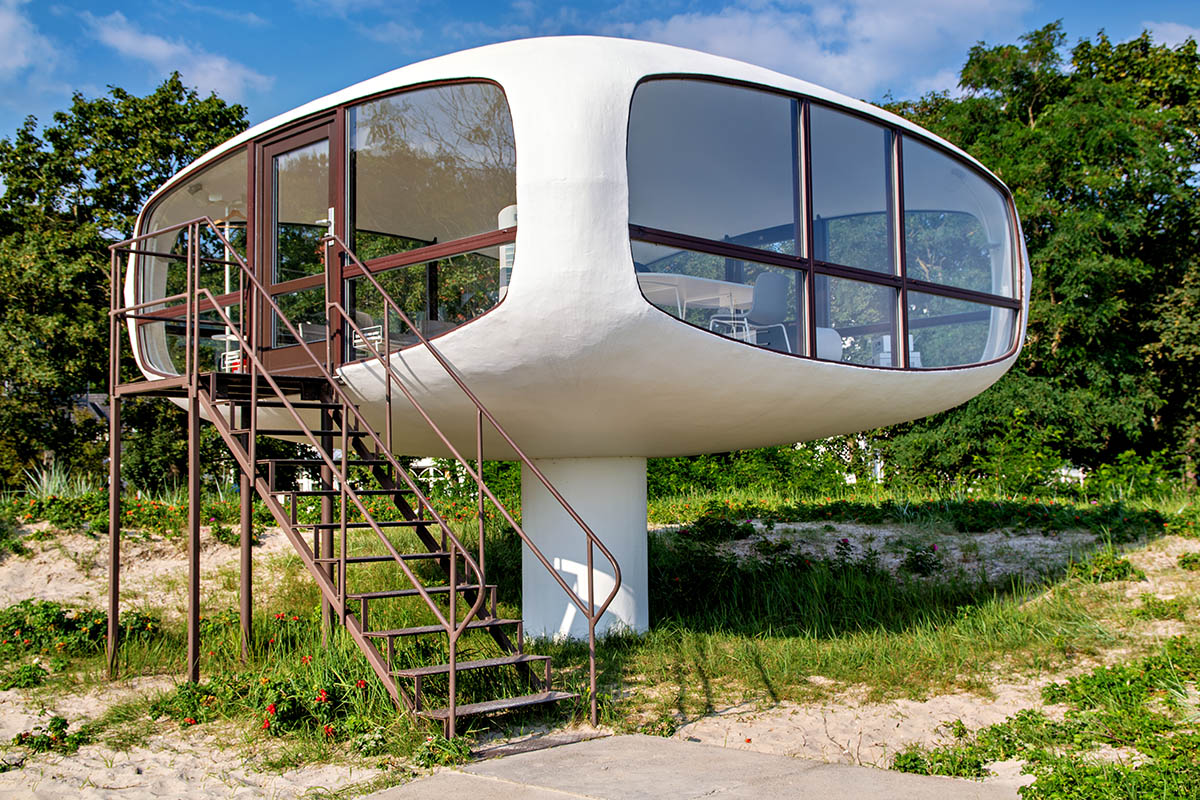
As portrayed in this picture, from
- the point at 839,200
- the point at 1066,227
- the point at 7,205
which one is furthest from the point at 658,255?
the point at 7,205

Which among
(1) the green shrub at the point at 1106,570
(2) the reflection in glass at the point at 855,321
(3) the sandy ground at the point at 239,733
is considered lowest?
(3) the sandy ground at the point at 239,733

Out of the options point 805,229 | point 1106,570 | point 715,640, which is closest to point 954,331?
point 805,229

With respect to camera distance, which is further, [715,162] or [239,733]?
[715,162]

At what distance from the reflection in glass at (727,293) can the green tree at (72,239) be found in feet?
47.7

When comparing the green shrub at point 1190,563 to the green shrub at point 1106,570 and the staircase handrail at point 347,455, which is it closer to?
the green shrub at point 1106,570

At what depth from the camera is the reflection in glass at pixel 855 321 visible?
26.5ft

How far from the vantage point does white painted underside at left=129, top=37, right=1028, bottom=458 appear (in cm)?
653

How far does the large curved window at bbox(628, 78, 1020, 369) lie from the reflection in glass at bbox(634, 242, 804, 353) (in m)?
0.01

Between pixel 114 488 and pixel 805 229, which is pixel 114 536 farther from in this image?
pixel 805 229

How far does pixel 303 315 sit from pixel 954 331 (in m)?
5.40

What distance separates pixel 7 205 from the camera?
2031 centimetres

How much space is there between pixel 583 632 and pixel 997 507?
7.22 m

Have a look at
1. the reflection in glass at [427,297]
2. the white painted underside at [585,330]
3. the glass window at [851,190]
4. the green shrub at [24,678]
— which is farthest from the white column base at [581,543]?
the green shrub at [24,678]

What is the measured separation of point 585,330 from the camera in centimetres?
668
